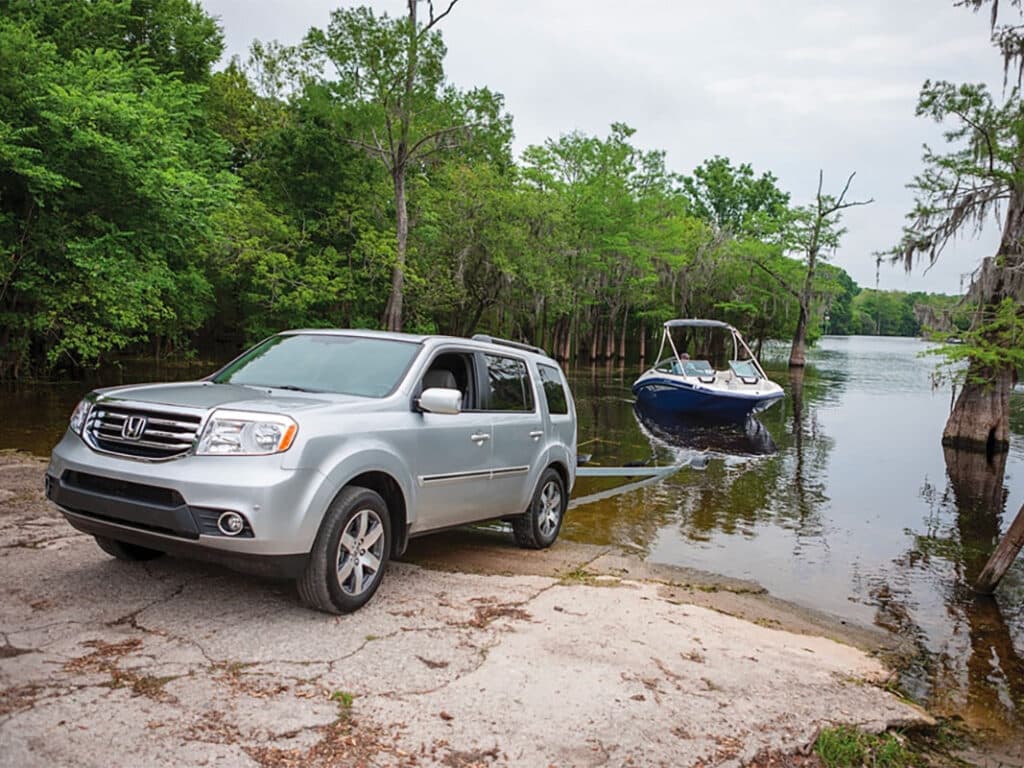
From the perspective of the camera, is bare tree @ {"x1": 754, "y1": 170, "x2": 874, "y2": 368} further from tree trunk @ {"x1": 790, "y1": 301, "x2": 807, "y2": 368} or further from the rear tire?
the rear tire

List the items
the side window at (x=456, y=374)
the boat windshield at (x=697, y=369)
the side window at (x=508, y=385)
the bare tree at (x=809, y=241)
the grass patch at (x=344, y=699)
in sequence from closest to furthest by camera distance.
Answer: the grass patch at (x=344, y=699) → the side window at (x=456, y=374) → the side window at (x=508, y=385) → the boat windshield at (x=697, y=369) → the bare tree at (x=809, y=241)

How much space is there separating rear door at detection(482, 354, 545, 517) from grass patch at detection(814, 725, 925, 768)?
10.9ft

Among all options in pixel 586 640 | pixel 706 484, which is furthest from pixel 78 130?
pixel 586 640

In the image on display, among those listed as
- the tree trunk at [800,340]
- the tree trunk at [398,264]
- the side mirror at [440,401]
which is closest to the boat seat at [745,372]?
the tree trunk at [398,264]

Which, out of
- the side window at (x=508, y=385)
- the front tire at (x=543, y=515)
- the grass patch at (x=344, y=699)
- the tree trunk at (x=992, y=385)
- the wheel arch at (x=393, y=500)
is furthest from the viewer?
the tree trunk at (x=992, y=385)

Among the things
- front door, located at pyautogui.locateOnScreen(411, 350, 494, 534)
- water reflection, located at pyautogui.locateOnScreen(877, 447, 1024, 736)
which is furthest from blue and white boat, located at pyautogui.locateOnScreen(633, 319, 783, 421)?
front door, located at pyautogui.locateOnScreen(411, 350, 494, 534)

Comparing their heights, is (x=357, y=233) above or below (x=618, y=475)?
above

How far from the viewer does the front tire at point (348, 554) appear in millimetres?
4676

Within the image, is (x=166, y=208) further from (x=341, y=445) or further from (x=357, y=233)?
(x=341, y=445)

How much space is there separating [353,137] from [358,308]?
6708 mm

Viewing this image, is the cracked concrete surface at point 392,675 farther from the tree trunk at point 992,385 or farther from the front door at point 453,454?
the tree trunk at point 992,385

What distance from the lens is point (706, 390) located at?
23.9 meters

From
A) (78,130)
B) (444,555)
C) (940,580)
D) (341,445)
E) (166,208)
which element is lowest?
(940,580)

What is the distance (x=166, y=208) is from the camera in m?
18.0
